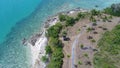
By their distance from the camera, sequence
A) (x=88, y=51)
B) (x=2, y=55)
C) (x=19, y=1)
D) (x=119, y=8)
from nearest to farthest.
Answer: (x=88, y=51), (x=2, y=55), (x=119, y=8), (x=19, y=1)

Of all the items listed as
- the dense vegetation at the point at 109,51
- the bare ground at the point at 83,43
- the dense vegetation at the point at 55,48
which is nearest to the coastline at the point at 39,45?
the dense vegetation at the point at 55,48

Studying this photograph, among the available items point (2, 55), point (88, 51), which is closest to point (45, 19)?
point (2, 55)

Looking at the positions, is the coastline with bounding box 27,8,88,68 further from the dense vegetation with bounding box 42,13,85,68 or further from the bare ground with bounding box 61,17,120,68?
the bare ground with bounding box 61,17,120,68

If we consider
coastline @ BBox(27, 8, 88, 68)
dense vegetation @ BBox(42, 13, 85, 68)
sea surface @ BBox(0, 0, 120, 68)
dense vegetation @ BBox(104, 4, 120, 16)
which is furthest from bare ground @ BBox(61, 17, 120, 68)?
sea surface @ BBox(0, 0, 120, 68)

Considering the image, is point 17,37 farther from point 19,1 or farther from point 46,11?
point 19,1

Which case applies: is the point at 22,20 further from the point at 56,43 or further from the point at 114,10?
the point at 114,10

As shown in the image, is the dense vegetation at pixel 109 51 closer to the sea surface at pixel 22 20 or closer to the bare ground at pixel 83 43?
the bare ground at pixel 83 43
